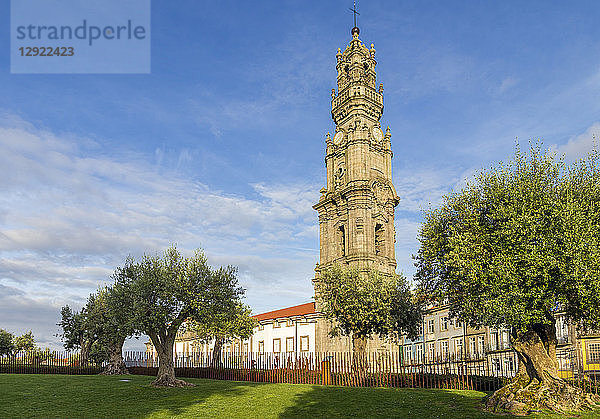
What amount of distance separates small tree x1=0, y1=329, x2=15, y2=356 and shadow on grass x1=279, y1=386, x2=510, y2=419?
181ft

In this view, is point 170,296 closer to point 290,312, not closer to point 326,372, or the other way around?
point 326,372

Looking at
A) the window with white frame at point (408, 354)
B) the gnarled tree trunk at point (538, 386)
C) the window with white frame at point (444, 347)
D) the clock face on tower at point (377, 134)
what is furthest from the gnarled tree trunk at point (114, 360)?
the window with white frame at point (408, 354)

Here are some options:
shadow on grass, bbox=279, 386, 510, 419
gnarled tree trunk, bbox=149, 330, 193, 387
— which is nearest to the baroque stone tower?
gnarled tree trunk, bbox=149, 330, 193, 387

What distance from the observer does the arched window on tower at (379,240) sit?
222 feet

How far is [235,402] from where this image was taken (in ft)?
89.3

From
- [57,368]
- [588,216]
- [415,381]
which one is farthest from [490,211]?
[57,368]

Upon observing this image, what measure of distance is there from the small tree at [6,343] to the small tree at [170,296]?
140 ft

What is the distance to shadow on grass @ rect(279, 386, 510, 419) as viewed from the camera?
23047 mm

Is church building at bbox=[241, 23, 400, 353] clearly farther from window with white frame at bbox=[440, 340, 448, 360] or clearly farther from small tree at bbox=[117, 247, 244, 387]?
small tree at bbox=[117, 247, 244, 387]

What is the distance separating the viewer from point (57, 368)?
2040 inches

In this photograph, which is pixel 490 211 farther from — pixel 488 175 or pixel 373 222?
pixel 373 222

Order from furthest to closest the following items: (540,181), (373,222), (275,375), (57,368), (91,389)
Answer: (373,222), (57,368), (275,375), (91,389), (540,181)

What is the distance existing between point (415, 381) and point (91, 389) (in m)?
21.6

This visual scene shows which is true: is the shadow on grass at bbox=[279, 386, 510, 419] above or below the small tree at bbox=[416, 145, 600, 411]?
below
